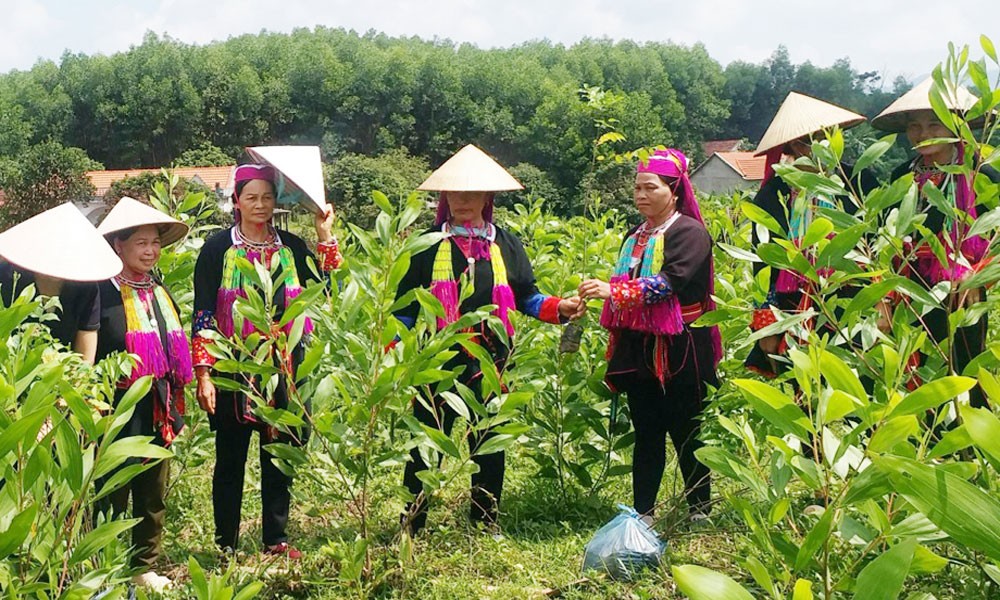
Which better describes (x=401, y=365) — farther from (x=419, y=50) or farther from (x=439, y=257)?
(x=419, y=50)

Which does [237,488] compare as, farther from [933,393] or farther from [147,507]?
[933,393]

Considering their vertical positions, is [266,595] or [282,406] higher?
[282,406]

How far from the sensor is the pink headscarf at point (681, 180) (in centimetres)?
307

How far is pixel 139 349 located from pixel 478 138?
204ft

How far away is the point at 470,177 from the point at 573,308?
587 mm

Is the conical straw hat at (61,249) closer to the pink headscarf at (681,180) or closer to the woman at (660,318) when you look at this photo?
the woman at (660,318)

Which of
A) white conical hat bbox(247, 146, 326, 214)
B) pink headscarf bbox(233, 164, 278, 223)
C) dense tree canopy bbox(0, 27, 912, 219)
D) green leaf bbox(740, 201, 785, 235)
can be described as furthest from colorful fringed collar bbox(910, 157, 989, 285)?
dense tree canopy bbox(0, 27, 912, 219)

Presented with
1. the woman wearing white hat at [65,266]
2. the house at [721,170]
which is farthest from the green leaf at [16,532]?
the house at [721,170]

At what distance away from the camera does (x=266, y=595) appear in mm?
2734

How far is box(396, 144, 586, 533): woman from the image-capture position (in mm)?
3184

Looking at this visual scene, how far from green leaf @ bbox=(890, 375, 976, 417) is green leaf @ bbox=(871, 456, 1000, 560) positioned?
22cm

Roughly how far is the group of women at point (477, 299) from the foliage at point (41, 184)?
90.7 feet

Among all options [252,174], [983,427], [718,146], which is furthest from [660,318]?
[718,146]

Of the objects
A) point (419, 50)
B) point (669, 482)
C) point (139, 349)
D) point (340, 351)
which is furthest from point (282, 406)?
point (419, 50)
